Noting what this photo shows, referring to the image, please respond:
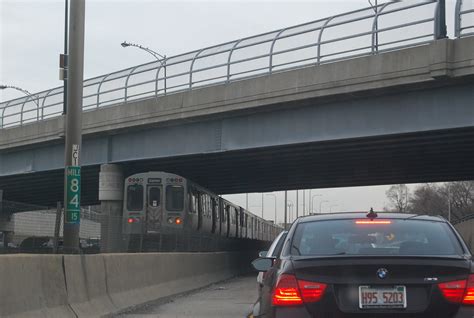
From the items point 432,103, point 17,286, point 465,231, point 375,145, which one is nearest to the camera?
point 17,286

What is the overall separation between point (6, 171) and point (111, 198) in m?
8.13

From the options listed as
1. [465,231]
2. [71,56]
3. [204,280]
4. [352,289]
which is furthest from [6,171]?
[465,231]

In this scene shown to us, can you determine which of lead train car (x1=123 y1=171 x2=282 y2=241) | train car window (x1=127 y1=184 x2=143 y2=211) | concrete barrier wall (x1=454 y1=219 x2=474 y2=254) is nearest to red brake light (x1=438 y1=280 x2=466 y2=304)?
lead train car (x1=123 y1=171 x2=282 y2=241)

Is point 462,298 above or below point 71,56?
below

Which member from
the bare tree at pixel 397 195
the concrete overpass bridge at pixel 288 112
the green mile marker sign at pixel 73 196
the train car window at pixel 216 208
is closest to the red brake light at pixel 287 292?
the green mile marker sign at pixel 73 196

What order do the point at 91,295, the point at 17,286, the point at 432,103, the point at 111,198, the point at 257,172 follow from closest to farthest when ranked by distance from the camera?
the point at 17,286 < the point at 91,295 < the point at 432,103 < the point at 111,198 < the point at 257,172

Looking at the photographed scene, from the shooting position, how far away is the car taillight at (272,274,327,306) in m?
5.13

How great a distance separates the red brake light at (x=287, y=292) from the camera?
5.20 meters

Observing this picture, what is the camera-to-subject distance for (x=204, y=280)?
68.3ft

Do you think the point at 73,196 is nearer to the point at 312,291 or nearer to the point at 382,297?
the point at 312,291

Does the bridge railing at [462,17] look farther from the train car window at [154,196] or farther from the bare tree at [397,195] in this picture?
the bare tree at [397,195]

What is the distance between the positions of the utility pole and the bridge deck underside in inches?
455

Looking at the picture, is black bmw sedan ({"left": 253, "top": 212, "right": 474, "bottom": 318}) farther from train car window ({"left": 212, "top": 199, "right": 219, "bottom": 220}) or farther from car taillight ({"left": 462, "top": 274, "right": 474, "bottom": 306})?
train car window ({"left": 212, "top": 199, "right": 219, "bottom": 220})

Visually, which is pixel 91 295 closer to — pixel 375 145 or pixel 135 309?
pixel 135 309
